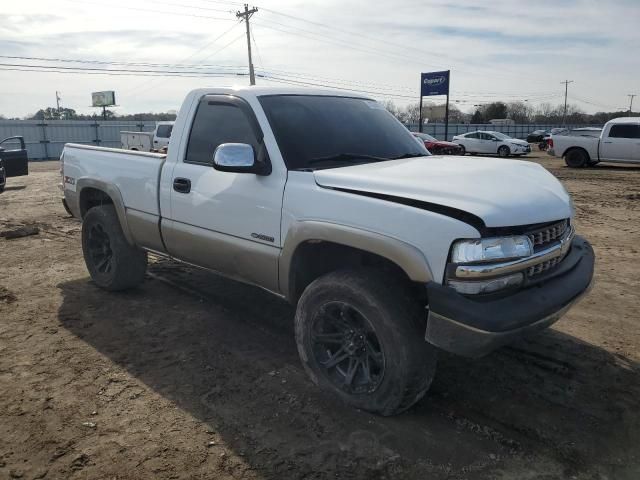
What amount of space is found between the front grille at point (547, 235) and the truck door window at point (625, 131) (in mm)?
18056

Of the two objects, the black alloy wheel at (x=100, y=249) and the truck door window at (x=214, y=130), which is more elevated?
the truck door window at (x=214, y=130)

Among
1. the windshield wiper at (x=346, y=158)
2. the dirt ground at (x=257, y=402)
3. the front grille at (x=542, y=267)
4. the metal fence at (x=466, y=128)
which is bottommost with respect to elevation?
the dirt ground at (x=257, y=402)

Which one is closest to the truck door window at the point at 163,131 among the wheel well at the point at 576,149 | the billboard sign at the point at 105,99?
the wheel well at the point at 576,149

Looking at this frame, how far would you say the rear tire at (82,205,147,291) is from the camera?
512 centimetres

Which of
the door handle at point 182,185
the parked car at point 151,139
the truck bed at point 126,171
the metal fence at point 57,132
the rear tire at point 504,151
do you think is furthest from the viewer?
the metal fence at point 57,132

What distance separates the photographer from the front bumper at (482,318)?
2.60 metres

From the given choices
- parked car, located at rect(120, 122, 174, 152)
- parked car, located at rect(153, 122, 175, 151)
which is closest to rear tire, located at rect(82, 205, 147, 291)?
parked car, located at rect(120, 122, 174, 152)

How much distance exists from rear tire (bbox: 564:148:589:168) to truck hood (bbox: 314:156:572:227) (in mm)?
18539

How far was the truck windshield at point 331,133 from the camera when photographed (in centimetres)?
362

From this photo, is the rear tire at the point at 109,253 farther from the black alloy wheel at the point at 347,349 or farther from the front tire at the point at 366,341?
the black alloy wheel at the point at 347,349

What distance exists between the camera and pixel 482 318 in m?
2.59

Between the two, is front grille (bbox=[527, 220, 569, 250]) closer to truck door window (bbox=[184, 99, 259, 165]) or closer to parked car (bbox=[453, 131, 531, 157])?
truck door window (bbox=[184, 99, 259, 165])

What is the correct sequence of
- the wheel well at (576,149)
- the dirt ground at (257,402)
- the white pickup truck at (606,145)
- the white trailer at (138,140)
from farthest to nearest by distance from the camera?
1. the wheel well at (576,149)
2. the white trailer at (138,140)
3. the white pickup truck at (606,145)
4. the dirt ground at (257,402)

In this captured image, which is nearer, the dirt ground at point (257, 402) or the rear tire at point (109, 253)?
the dirt ground at point (257, 402)
